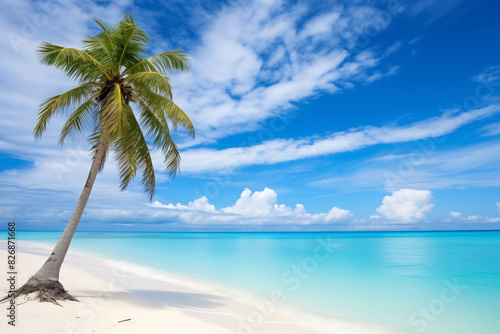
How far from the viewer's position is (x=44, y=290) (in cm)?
682

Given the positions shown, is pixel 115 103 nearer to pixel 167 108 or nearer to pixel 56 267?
pixel 167 108

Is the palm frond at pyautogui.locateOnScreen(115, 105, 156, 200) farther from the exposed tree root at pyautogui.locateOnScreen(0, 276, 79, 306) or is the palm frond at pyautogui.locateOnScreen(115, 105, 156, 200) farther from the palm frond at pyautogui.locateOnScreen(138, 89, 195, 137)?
the exposed tree root at pyautogui.locateOnScreen(0, 276, 79, 306)

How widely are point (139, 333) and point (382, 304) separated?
25.6 ft

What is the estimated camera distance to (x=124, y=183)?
351 inches

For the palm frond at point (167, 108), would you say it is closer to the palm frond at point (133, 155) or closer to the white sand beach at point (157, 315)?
the palm frond at point (133, 155)

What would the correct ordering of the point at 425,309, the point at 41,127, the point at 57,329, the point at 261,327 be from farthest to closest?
1. the point at 425,309
2. the point at 41,127
3. the point at 261,327
4. the point at 57,329

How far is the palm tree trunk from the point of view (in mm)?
6840

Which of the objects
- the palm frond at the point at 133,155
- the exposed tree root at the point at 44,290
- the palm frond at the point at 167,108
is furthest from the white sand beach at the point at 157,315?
the palm frond at the point at 167,108

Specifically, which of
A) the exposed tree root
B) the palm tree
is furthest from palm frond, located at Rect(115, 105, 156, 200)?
the exposed tree root

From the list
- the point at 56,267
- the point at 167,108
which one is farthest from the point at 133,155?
the point at 56,267

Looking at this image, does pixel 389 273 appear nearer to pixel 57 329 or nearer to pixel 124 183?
pixel 124 183

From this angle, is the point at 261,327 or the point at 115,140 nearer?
the point at 261,327

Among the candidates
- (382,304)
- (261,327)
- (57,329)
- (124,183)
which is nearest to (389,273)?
(382,304)

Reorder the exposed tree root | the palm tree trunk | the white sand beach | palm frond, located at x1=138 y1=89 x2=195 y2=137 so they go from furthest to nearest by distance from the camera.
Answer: palm frond, located at x1=138 y1=89 x2=195 y2=137, the palm tree trunk, the exposed tree root, the white sand beach
